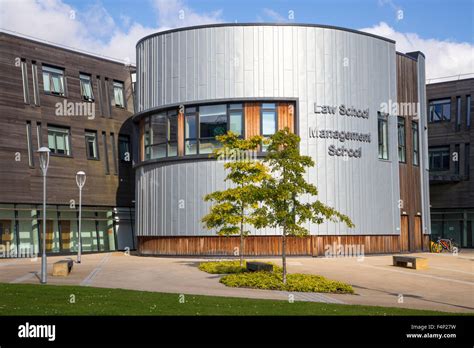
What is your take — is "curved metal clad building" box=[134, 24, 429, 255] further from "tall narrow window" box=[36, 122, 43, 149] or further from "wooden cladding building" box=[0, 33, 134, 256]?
"tall narrow window" box=[36, 122, 43, 149]

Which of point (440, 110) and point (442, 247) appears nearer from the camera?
point (442, 247)

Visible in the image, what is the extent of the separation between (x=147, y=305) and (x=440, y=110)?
46.1 meters

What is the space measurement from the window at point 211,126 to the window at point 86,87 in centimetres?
1128

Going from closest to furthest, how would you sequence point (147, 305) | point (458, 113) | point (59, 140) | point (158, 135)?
point (147, 305)
point (158, 135)
point (59, 140)
point (458, 113)

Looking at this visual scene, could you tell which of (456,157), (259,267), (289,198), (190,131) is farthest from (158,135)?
(456,157)

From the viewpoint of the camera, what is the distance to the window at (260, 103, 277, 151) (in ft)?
119

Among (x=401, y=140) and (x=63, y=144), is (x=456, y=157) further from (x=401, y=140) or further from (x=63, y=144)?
(x=63, y=144)

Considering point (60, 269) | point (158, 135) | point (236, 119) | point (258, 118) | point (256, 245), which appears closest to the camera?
point (60, 269)

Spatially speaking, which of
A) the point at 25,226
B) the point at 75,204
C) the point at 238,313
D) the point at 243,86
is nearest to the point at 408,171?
the point at 243,86

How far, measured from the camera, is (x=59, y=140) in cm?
4222

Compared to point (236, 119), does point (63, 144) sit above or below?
below
